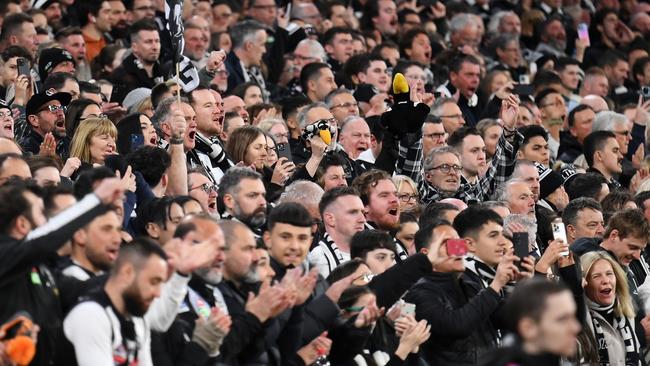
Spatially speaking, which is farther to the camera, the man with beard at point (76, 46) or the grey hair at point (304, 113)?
the man with beard at point (76, 46)

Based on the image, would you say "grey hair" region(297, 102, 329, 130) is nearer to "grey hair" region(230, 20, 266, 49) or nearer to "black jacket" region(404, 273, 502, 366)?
"grey hair" region(230, 20, 266, 49)

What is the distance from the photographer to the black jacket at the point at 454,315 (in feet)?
28.5

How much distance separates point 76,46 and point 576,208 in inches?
188

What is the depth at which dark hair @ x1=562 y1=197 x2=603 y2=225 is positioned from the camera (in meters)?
11.3

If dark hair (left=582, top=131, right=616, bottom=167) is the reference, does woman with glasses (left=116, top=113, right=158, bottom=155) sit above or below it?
above

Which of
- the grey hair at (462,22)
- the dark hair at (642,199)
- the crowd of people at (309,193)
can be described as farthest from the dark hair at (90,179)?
the grey hair at (462,22)

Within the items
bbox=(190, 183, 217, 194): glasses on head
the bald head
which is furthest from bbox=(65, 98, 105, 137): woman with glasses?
the bald head

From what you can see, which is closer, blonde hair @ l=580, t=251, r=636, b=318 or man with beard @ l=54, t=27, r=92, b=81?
blonde hair @ l=580, t=251, r=636, b=318

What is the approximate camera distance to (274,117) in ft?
41.3

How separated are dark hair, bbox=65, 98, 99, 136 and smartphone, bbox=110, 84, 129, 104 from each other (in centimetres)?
167

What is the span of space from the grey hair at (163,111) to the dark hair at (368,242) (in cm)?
207

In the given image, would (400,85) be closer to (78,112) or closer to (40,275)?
(78,112)

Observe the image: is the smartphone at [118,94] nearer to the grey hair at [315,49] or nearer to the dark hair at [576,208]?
the grey hair at [315,49]

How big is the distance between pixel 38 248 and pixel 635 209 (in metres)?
5.51
